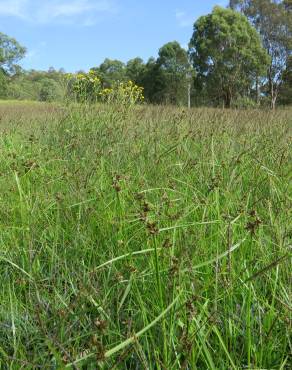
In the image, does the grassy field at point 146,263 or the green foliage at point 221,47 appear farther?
the green foliage at point 221,47

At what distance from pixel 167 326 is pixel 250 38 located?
34024 millimetres

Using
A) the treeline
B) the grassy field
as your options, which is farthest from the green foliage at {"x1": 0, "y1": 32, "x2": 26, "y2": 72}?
the grassy field

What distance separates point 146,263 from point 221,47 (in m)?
31.5

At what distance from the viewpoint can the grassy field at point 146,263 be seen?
1.00 metres

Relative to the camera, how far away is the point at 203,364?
3.65 feet

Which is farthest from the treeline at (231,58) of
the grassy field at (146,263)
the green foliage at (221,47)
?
the grassy field at (146,263)

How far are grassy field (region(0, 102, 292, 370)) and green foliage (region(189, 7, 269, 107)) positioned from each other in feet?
91.7

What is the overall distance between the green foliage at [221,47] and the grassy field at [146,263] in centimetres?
2795

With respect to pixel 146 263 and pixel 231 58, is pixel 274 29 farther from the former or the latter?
pixel 146 263

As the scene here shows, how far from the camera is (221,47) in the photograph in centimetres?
3045

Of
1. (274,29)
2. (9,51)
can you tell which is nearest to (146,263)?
(274,29)

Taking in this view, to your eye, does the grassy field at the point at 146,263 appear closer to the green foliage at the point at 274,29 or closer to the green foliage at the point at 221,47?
the green foliage at the point at 221,47

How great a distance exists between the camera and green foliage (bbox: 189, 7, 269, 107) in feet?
97.9

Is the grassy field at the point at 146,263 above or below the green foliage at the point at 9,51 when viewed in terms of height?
below
